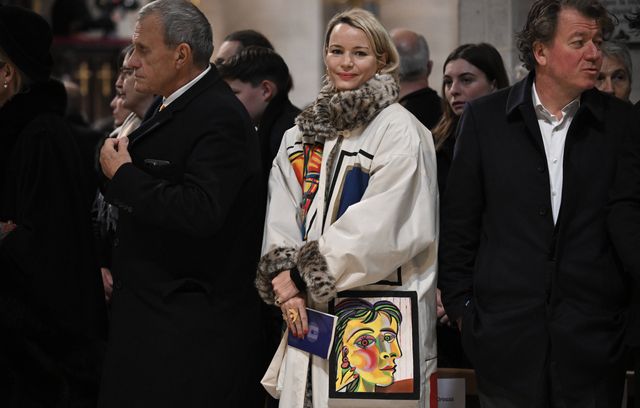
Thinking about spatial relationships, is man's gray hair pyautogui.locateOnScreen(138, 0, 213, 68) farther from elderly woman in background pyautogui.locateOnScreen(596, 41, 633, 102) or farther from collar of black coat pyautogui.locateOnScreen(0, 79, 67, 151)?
elderly woman in background pyautogui.locateOnScreen(596, 41, 633, 102)

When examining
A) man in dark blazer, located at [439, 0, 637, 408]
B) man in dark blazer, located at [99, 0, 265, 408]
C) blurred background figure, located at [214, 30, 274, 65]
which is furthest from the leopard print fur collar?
blurred background figure, located at [214, 30, 274, 65]

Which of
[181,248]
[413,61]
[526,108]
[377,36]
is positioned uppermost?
[377,36]

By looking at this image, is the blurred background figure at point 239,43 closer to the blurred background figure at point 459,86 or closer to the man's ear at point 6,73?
the blurred background figure at point 459,86

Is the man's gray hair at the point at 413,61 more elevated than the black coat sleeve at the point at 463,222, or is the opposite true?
the man's gray hair at the point at 413,61

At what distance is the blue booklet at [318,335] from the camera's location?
4.35m

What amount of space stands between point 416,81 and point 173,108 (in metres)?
2.29

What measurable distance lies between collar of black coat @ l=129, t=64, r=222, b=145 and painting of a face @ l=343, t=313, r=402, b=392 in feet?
3.64

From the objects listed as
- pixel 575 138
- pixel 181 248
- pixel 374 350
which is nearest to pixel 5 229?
pixel 181 248

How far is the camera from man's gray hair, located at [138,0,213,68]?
4516mm

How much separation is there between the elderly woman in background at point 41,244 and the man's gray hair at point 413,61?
2.00 m

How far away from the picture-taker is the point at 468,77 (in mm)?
5785

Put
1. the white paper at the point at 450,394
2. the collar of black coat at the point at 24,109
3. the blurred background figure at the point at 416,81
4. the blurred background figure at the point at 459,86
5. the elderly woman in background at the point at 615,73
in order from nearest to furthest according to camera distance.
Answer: the white paper at the point at 450,394, the collar of black coat at the point at 24,109, the elderly woman in background at the point at 615,73, the blurred background figure at the point at 459,86, the blurred background figure at the point at 416,81

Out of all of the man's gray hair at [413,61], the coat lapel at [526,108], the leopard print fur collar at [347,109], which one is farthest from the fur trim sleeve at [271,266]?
the man's gray hair at [413,61]

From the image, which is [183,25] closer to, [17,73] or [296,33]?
[17,73]
